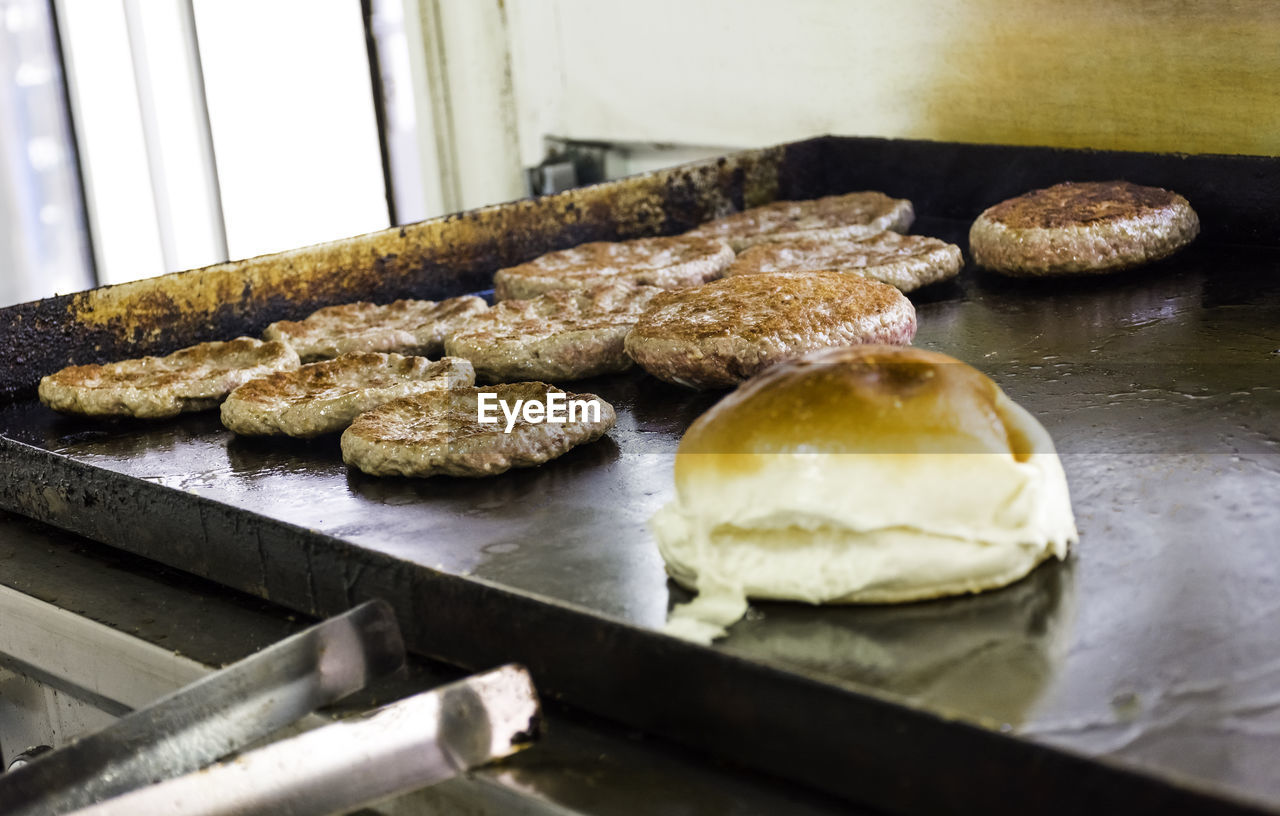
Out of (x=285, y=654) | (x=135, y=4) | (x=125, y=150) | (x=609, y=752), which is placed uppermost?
(x=135, y=4)

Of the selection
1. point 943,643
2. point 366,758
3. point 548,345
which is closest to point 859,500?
point 943,643

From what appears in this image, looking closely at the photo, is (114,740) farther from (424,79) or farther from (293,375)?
(424,79)

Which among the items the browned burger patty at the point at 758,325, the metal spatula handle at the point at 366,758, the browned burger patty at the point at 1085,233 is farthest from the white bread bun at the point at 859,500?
the browned burger patty at the point at 1085,233

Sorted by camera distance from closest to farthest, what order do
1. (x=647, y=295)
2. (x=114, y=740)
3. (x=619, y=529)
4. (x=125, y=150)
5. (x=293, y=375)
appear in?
(x=114, y=740) < (x=619, y=529) < (x=293, y=375) < (x=647, y=295) < (x=125, y=150)

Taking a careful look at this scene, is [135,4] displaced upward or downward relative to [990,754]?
upward

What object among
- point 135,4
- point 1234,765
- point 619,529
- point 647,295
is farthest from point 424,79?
point 1234,765

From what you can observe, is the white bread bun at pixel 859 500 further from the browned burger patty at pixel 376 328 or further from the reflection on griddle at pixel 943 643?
the browned burger patty at pixel 376 328

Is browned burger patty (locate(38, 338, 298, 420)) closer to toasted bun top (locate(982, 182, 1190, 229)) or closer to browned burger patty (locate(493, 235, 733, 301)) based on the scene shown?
browned burger patty (locate(493, 235, 733, 301))
